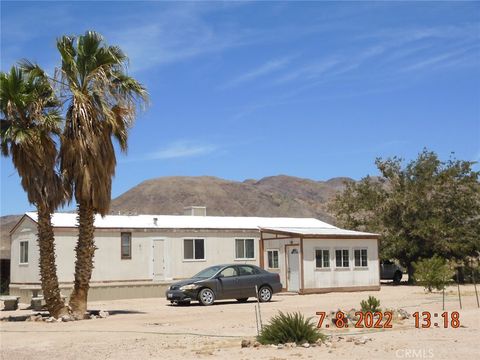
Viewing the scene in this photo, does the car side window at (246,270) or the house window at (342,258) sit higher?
the house window at (342,258)

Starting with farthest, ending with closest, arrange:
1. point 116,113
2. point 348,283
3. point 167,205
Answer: point 167,205 < point 348,283 < point 116,113

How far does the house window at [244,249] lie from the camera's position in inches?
1305

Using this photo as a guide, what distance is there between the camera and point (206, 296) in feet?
78.6

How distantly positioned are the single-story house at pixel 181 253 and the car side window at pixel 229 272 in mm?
6394

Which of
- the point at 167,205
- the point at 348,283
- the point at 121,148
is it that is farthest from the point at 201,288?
the point at 167,205

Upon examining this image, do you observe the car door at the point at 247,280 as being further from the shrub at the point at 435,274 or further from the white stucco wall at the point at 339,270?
the shrub at the point at 435,274

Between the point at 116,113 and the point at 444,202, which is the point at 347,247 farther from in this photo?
the point at 116,113

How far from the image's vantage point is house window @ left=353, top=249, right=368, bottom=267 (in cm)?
3284

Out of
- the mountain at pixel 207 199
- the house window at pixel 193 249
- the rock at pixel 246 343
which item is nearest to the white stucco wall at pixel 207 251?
the house window at pixel 193 249

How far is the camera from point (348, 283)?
32.2 m

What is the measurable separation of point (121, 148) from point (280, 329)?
10.1m

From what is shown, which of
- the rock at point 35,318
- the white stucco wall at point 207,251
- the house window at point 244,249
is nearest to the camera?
the rock at point 35,318

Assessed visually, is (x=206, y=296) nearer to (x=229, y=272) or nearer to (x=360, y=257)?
(x=229, y=272)

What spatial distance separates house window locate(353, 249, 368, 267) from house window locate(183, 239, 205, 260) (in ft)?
24.6
